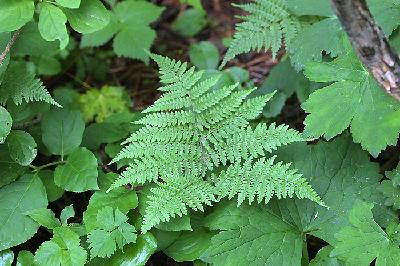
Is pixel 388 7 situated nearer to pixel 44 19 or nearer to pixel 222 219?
pixel 222 219

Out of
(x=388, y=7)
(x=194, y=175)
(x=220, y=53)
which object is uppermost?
(x=388, y=7)

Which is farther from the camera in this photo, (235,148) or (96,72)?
(96,72)

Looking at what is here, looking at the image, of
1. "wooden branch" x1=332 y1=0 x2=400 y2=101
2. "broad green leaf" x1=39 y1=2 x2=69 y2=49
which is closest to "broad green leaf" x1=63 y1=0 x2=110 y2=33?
"broad green leaf" x1=39 y1=2 x2=69 y2=49

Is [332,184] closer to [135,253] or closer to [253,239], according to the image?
[253,239]

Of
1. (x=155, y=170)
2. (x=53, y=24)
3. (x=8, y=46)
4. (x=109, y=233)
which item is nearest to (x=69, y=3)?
(x=53, y=24)

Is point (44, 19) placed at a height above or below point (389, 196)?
above

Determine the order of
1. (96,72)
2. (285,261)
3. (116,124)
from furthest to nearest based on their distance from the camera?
(96,72), (116,124), (285,261)

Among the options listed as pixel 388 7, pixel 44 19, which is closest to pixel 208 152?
pixel 44 19

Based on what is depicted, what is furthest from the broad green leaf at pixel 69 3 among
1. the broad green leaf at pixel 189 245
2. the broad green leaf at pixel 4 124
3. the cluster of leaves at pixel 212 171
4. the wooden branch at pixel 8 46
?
the broad green leaf at pixel 189 245
